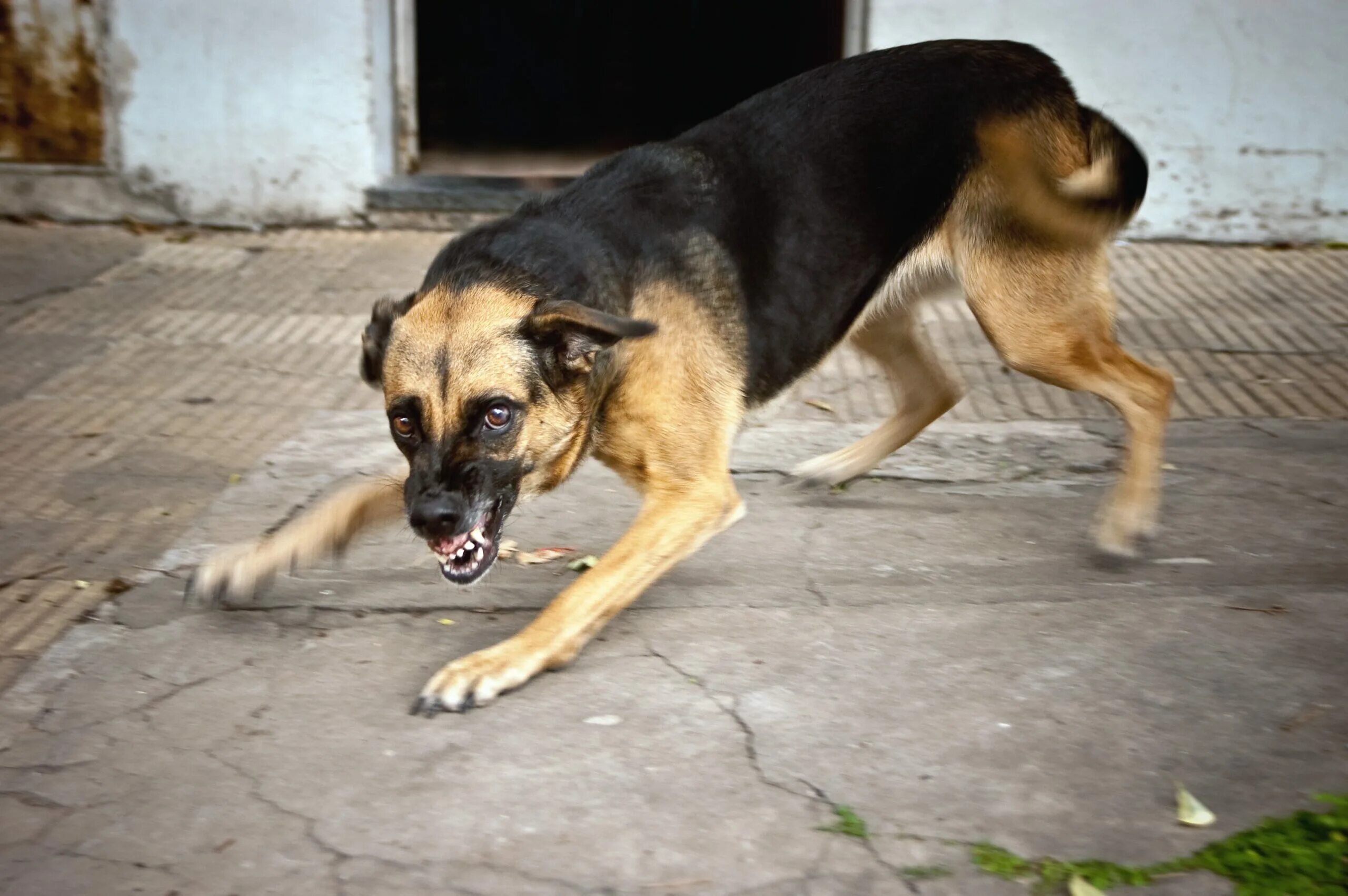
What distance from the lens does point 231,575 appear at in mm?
3619

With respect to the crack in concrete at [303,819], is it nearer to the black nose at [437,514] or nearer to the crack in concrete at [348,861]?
the crack in concrete at [348,861]

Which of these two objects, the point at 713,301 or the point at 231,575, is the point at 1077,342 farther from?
the point at 231,575

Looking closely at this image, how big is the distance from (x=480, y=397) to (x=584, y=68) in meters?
10.1

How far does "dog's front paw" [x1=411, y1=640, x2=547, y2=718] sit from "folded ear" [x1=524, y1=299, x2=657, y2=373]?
679 mm

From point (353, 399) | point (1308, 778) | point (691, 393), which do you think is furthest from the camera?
point (353, 399)

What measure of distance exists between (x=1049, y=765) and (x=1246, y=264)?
5171mm

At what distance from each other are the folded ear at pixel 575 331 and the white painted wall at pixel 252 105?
4.81 m

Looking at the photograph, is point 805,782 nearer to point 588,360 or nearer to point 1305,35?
point 588,360

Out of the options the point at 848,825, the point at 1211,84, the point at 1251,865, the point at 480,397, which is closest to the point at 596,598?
the point at 480,397

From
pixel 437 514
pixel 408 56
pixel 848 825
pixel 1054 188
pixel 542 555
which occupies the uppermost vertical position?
pixel 1054 188

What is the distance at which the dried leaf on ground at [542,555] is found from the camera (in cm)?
397

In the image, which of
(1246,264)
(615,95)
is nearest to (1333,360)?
(1246,264)

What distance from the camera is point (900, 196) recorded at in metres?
3.79

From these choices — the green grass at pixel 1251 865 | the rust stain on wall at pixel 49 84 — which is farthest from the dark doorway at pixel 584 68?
the green grass at pixel 1251 865
